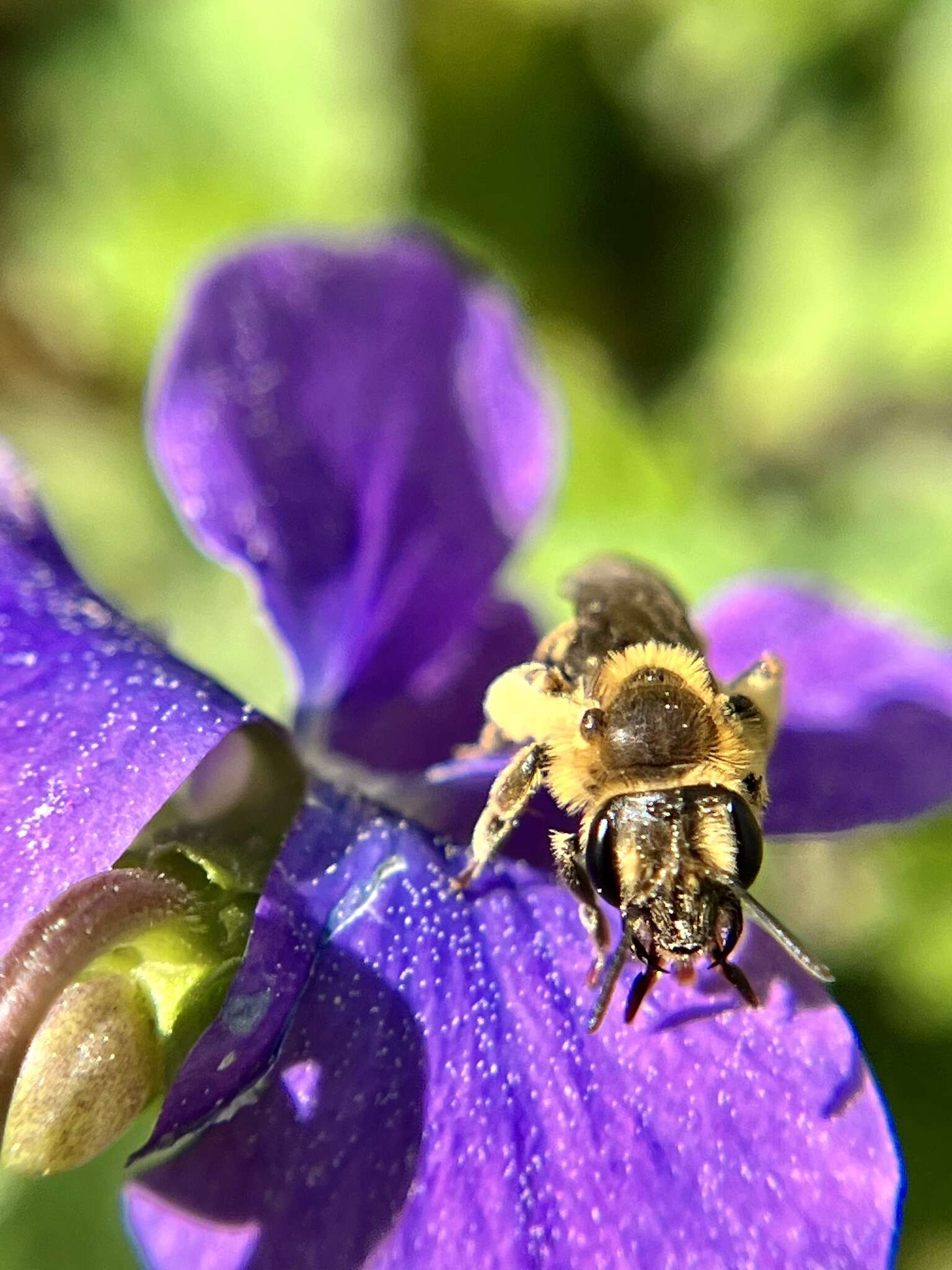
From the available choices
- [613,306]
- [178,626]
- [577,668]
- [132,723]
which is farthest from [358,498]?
[613,306]

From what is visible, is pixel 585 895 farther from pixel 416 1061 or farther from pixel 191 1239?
pixel 191 1239

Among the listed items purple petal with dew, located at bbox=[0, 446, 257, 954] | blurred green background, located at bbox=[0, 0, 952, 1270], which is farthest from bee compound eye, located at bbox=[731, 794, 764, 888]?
blurred green background, located at bbox=[0, 0, 952, 1270]

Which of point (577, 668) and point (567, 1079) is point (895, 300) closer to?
point (577, 668)

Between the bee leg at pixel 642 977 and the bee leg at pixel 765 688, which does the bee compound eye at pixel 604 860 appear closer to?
Result: the bee leg at pixel 642 977

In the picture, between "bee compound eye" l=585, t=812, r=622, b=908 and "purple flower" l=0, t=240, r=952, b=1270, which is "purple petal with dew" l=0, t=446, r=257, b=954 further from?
"bee compound eye" l=585, t=812, r=622, b=908

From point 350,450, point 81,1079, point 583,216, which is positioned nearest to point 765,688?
point 350,450
